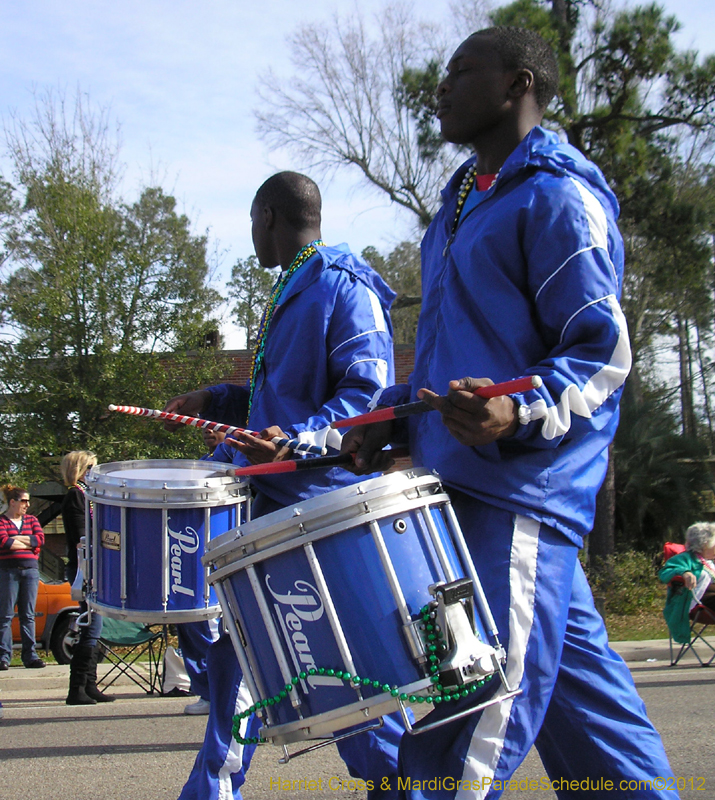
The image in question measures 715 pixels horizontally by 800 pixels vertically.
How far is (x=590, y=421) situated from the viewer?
2174mm

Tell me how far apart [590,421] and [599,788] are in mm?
905

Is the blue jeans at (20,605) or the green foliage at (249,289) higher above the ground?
the green foliage at (249,289)

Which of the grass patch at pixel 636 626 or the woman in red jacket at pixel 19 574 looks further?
the grass patch at pixel 636 626

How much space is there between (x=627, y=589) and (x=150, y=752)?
853 centimetres

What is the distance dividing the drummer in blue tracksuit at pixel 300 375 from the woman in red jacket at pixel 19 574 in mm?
6191

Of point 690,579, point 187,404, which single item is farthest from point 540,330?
point 690,579

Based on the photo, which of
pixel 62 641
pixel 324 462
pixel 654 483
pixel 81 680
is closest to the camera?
pixel 324 462

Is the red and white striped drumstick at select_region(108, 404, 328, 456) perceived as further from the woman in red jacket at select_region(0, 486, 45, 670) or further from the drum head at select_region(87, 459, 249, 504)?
the woman in red jacket at select_region(0, 486, 45, 670)

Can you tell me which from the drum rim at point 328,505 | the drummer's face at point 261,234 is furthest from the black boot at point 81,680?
the drum rim at point 328,505

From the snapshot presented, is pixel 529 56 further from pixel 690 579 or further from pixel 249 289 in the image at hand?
pixel 249 289

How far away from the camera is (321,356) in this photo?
3.54m

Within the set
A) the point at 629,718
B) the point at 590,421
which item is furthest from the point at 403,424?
the point at 629,718

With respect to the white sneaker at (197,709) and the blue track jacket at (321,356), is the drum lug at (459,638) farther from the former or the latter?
the white sneaker at (197,709)

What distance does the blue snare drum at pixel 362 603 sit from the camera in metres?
1.96
